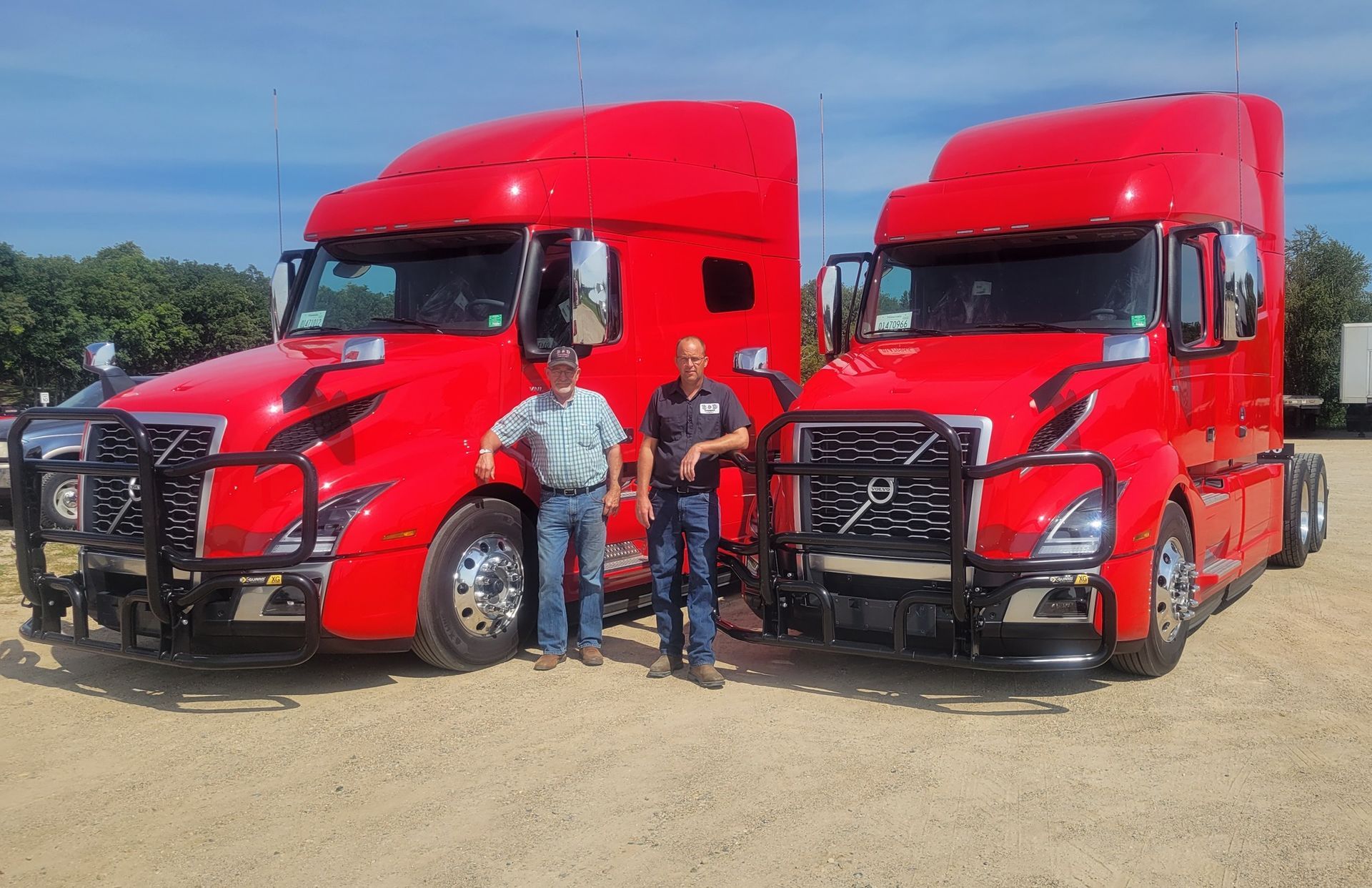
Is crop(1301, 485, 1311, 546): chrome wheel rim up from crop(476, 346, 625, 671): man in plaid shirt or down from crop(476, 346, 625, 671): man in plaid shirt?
down

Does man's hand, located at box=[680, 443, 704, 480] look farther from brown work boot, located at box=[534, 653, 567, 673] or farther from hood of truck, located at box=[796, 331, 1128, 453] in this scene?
brown work boot, located at box=[534, 653, 567, 673]

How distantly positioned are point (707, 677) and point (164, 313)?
69885 millimetres

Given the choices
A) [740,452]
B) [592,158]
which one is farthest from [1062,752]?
[592,158]

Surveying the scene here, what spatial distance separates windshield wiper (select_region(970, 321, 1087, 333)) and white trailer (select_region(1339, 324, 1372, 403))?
27361mm

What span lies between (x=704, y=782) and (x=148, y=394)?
3.86 metres

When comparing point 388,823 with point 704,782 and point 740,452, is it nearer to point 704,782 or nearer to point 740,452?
point 704,782

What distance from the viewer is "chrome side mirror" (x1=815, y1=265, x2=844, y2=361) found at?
820 cm

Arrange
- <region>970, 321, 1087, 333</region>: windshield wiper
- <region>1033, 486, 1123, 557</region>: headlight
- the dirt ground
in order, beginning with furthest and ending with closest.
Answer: <region>970, 321, 1087, 333</region>: windshield wiper, <region>1033, 486, 1123, 557</region>: headlight, the dirt ground

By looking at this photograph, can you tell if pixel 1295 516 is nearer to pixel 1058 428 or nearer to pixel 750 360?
pixel 1058 428

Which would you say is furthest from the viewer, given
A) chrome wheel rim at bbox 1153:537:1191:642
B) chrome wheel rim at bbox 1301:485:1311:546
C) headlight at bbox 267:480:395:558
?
chrome wheel rim at bbox 1301:485:1311:546

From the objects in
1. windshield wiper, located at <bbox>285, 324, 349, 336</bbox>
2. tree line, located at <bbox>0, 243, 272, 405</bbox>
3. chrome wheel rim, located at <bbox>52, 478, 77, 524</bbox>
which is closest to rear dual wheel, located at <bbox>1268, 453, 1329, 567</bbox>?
windshield wiper, located at <bbox>285, 324, 349, 336</bbox>

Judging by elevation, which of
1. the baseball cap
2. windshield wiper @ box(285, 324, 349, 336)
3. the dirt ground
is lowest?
the dirt ground

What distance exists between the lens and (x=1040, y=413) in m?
6.06

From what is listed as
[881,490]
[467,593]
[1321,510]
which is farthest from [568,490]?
[1321,510]
